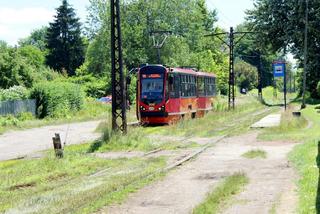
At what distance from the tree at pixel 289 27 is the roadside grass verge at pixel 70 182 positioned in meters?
44.5

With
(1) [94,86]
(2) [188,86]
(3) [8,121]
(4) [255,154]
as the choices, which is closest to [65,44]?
(1) [94,86]

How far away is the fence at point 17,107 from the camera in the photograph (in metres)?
39.0

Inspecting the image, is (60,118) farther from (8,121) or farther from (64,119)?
(8,121)

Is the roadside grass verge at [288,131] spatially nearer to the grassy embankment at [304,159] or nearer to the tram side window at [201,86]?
the grassy embankment at [304,159]

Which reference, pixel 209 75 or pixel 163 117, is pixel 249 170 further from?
pixel 209 75

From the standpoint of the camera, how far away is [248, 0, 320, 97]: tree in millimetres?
A: 59125

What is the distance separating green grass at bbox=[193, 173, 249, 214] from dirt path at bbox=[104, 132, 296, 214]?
18cm

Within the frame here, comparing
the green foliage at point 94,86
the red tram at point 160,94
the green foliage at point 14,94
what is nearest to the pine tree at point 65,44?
the green foliage at point 94,86

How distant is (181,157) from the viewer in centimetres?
1861

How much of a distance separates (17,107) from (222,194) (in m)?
31.0

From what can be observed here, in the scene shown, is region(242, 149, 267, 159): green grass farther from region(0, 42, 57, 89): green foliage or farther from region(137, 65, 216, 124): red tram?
region(0, 42, 57, 89): green foliage

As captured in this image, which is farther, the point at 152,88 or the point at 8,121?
the point at 8,121

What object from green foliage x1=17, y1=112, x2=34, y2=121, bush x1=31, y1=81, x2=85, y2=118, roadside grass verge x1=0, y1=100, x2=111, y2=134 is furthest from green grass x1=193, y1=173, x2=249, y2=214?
bush x1=31, y1=81, x2=85, y2=118

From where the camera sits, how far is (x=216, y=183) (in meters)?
13.3
